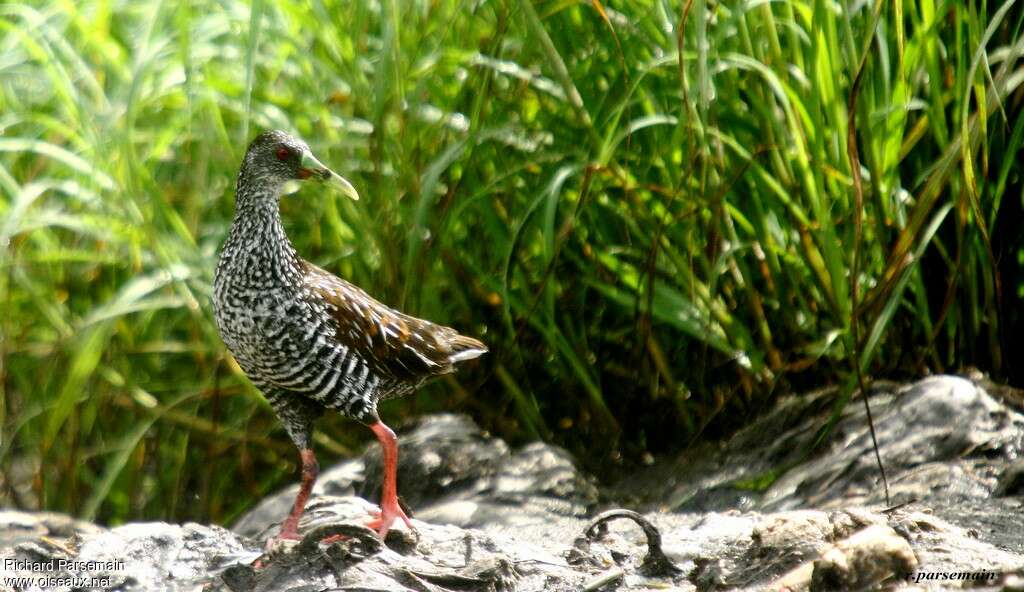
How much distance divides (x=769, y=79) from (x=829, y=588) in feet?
5.17

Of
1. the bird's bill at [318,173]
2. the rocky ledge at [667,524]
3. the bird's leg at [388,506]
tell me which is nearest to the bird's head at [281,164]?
the bird's bill at [318,173]

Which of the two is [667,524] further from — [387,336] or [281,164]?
[281,164]

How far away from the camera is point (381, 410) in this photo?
16.6 ft

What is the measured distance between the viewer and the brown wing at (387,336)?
3.74 m

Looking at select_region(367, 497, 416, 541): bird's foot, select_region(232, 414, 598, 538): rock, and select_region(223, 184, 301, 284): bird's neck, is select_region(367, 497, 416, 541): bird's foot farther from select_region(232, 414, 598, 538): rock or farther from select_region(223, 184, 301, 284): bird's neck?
select_region(223, 184, 301, 284): bird's neck

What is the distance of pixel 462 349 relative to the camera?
4160 millimetres

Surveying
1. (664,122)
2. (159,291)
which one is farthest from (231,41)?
(664,122)

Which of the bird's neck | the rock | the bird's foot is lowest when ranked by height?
the rock

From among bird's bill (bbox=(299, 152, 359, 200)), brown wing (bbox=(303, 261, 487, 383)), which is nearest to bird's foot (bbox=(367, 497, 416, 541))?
brown wing (bbox=(303, 261, 487, 383))

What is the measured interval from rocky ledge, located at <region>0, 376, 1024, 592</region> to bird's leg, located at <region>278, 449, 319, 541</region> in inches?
→ 3.5

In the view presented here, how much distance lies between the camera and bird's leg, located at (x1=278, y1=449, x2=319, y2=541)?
365cm

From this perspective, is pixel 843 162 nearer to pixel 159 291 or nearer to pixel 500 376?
pixel 500 376

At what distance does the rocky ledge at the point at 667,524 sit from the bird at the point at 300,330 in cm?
27

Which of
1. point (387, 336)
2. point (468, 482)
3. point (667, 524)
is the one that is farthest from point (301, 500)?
point (667, 524)
